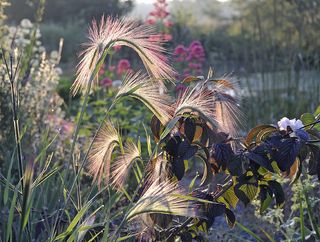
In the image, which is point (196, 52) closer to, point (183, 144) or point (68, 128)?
point (68, 128)

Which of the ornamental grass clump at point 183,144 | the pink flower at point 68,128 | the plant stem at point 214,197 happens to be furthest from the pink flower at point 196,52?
the plant stem at point 214,197

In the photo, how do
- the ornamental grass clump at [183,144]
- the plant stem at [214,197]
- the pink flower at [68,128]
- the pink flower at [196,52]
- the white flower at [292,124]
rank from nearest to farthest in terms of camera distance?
the ornamental grass clump at [183,144], the white flower at [292,124], the plant stem at [214,197], the pink flower at [68,128], the pink flower at [196,52]

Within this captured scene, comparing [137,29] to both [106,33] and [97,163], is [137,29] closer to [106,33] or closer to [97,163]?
[106,33]

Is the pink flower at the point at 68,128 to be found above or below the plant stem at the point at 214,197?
below

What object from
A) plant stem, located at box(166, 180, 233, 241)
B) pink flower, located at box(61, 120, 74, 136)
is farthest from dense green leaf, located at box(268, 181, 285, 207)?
pink flower, located at box(61, 120, 74, 136)

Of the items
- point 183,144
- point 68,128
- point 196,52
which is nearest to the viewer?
point 183,144

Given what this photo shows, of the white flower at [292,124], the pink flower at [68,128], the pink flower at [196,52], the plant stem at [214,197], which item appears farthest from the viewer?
the pink flower at [196,52]

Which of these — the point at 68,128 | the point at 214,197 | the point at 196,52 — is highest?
the point at 196,52

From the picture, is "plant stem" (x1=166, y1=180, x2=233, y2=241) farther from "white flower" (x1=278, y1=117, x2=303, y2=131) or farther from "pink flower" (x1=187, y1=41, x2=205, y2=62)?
"pink flower" (x1=187, y1=41, x2=205, y2=62)

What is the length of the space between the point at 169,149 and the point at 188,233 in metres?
0.30

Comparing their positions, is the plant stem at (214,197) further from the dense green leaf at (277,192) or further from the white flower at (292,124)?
the white flower at (292,124)

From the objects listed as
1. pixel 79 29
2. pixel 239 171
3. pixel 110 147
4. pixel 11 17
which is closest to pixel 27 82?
pixel 110 147

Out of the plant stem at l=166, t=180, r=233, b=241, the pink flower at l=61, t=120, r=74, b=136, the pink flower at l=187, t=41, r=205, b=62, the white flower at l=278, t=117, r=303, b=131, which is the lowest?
the pink flower at l=61, t=120, r=74, b=136

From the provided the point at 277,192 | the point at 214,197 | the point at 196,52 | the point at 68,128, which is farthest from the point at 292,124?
the point at 196,52
